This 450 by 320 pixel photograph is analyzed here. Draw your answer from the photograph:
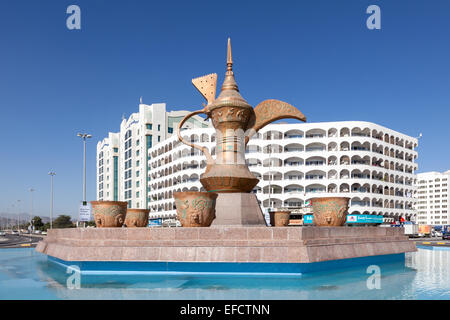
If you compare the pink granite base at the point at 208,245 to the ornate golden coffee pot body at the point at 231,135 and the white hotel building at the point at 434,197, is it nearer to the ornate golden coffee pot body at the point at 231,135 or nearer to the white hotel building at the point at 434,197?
the ornate golden coffee pot body at the point at 231,135

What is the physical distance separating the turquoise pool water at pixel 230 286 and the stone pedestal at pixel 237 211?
161 inches

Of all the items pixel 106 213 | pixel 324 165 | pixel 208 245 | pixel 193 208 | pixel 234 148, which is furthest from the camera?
pixel 324 165

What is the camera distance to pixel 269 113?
59.3 ft

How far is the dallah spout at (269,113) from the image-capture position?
1770cm

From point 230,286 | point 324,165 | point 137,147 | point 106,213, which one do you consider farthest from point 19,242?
point 137,147

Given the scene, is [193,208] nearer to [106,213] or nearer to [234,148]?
[106,213]

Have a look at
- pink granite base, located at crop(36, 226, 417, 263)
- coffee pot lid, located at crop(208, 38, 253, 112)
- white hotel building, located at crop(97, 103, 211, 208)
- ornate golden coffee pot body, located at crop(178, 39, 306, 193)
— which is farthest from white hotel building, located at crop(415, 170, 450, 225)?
pink granite base, located at crop(36, 226, 417, 263)

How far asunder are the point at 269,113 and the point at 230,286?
10.1 meters

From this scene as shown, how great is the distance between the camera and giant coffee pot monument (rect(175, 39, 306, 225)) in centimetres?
1538

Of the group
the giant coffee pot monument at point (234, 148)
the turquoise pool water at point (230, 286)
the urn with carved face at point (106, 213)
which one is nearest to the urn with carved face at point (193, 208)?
the turquoise pool water at point (230, 286)

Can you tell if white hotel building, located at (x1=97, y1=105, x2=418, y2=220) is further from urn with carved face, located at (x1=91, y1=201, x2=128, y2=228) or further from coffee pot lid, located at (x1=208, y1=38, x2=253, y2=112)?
urn with carved face, located at (x1=91, y1=201, x2=128, y2=228)
